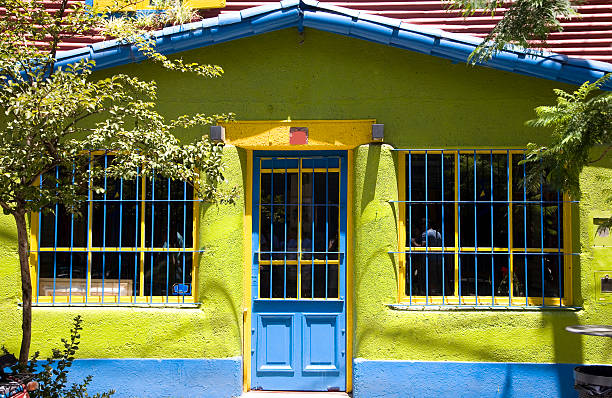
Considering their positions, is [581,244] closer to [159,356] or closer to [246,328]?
[246,328]

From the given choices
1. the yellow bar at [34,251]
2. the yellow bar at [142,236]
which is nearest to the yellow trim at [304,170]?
the yellow bar at [142,236]

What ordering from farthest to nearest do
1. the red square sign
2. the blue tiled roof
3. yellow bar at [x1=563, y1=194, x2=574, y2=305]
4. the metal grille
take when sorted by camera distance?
the metal grille → the red square sign → yellow bar at [x1=563, y1=194, x2=574, y2=305] → the blue tiled roof

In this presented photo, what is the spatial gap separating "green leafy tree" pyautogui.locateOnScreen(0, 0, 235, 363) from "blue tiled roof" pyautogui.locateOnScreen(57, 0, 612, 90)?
1053mm

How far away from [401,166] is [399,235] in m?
0.76

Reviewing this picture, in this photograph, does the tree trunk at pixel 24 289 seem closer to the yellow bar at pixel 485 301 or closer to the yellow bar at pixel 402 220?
the yellow bar at pixel 402 220

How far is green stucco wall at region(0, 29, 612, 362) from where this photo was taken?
23.2ft

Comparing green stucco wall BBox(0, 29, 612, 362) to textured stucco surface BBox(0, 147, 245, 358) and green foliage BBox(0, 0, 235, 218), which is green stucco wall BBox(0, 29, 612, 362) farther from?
green foliage BBox(0, 0, 235, 218)

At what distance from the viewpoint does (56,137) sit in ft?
17.8

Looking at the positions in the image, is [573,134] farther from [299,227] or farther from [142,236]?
[142,236]

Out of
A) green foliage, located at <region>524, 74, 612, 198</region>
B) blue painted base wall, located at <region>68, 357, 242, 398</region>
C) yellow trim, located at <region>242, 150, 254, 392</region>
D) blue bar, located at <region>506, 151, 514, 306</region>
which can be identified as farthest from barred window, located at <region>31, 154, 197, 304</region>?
green foliage, located at <region>524, 74, 612, 198</region>

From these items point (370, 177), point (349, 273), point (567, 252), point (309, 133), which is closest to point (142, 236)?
point (309, 133)

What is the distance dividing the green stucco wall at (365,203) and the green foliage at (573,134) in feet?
3.97

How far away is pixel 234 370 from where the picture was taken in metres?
7.20

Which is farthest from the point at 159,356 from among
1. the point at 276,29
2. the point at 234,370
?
the point at 276,29
